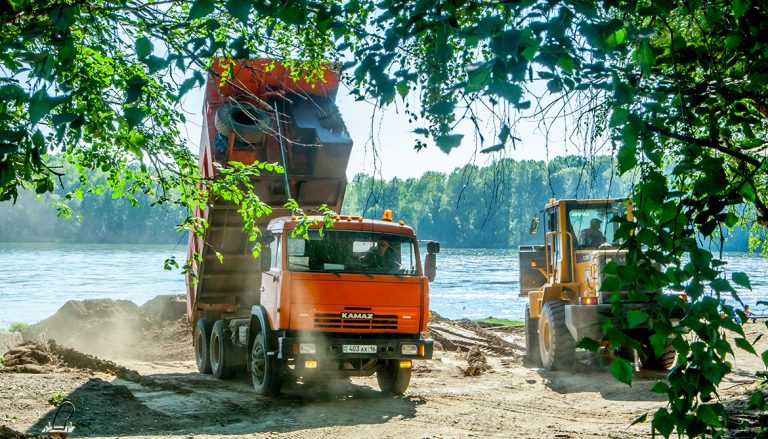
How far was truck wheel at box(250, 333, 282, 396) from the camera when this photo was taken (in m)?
10.5

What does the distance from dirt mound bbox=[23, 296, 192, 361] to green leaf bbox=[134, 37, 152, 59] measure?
15495mm

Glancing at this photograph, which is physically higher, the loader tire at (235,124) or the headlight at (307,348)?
the loader tire at (235,124)

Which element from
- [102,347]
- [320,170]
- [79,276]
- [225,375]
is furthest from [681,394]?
[79,276]

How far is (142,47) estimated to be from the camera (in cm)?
299

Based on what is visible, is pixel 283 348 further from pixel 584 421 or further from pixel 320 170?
pixel 584 421

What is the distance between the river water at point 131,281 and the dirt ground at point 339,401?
13.0m

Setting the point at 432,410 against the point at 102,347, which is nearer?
the point at 432,410

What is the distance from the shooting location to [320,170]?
1099 cm

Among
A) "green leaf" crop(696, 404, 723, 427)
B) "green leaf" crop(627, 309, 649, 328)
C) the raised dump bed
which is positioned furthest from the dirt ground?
"green leaf" crop(627, 309, 649, 328)

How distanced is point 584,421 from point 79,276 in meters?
48.7

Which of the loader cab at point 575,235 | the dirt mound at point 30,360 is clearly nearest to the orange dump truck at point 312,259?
the loader cab at point 575,235

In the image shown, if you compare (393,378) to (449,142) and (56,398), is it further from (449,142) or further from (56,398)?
(449,142)

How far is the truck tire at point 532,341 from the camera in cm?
1493

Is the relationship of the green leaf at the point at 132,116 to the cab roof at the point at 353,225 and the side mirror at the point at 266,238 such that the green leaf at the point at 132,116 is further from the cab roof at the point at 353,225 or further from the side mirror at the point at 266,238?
the side mirror at the point at 266,238
